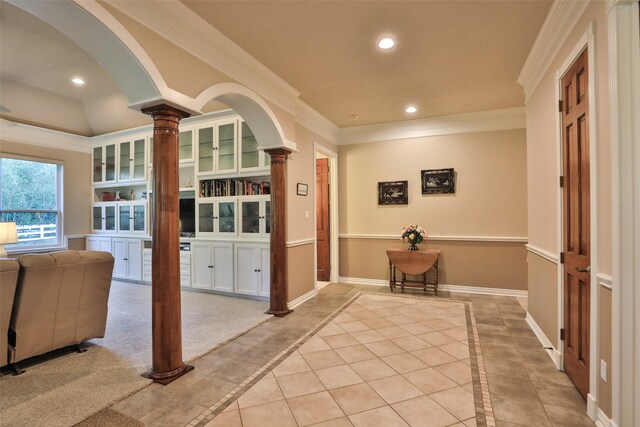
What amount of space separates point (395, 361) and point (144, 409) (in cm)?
174

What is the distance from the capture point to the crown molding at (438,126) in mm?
4297

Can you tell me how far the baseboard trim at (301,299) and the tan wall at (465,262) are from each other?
111cm

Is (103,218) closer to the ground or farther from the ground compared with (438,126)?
closer to the ground

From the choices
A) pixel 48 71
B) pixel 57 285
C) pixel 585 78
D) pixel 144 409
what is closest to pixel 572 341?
pixel 585 78

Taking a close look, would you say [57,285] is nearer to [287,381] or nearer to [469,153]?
[287,381]

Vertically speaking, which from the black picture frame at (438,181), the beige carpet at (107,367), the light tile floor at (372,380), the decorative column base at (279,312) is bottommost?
the light tile floor at (372,380)

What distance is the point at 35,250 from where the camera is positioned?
15.9 feet

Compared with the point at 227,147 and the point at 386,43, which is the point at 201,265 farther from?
the point at 386,43

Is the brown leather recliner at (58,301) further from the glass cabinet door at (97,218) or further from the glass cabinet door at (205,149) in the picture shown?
the glass cabinet door at (97,218)

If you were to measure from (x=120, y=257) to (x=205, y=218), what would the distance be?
203cm

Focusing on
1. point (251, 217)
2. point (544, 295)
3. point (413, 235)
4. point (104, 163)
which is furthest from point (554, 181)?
point (104, 163)

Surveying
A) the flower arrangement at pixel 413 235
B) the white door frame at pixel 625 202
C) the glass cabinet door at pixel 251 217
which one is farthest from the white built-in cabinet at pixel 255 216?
the white door frame at pixel 625 202

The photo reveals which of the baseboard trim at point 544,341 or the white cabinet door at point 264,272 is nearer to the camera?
the baseboard trim at point 544,341

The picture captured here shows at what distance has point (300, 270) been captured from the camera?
4.06m
